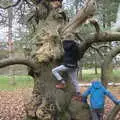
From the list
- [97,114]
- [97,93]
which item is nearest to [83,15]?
[97,93]

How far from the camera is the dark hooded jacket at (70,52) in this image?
28.4 ft

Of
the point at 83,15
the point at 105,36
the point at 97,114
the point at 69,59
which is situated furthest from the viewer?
the point at 97,114

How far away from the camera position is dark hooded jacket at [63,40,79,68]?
8648 millimetres

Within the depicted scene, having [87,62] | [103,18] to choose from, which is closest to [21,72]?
[87,62]

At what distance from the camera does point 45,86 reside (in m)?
9.21

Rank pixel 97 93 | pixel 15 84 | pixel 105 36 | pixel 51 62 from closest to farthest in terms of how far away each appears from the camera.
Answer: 1. pixel 105 36
2. pixel 97 93
3. pixel 51 62
4. pixel 15 84

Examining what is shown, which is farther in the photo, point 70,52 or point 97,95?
point 70,52

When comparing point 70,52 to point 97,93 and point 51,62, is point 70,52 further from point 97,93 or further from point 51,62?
point 97,93

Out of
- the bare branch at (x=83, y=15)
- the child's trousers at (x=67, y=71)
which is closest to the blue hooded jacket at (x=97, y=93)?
the child's trousers at (x=67, y=71)

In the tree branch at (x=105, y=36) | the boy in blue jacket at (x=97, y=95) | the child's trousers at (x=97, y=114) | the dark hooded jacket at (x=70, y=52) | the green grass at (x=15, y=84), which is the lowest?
the green grass at (x=15, y=84)

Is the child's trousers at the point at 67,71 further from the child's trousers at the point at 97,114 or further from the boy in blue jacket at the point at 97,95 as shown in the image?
the child's trousers at the point at 97,114

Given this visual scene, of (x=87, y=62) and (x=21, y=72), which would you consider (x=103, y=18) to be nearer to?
(x=87, y=62)

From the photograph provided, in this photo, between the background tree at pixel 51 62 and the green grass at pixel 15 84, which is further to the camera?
the green grass at pixel 15 84

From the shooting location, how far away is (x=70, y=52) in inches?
343
